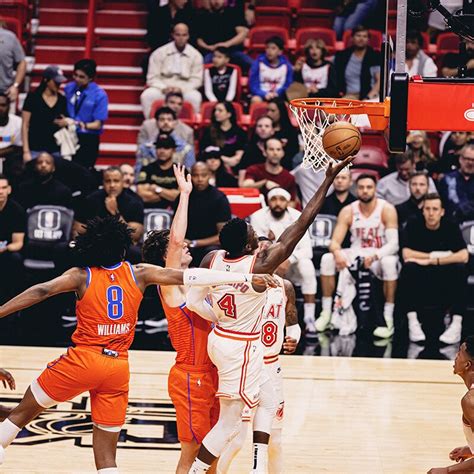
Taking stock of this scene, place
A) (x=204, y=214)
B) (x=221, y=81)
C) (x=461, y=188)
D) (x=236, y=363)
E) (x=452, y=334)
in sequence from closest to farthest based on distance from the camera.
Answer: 1. (x=236, y=363)
2. (x=452, y=334)
3. (x=204, y=214)
4. (x=461, y=188)
5. (x=221, y=81)

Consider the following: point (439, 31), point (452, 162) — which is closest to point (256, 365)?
point (452, 162)

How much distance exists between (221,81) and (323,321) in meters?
4.05

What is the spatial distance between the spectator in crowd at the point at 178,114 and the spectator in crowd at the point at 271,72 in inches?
46.4

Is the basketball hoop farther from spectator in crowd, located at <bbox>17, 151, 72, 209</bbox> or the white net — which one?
spectator in crowd, located at <bbox>17, 151, 72, 209</bbox>

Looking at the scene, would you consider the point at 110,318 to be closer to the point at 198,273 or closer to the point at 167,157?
the point at 198,273

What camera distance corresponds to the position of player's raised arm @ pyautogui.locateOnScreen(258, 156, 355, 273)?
226 inches

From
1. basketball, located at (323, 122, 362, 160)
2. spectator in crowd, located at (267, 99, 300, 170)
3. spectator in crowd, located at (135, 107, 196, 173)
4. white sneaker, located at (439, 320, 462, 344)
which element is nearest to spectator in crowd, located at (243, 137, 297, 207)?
spectator in crowd, located at (267, 99, 300, 170)

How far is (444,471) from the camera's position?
524 cm

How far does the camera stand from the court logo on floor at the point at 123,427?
294 inches

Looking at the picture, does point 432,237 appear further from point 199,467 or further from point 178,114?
point 199,467

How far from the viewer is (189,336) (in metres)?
6.07

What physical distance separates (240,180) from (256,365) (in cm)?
617

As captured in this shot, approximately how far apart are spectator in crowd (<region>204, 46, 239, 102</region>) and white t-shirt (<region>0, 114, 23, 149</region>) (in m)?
2.46

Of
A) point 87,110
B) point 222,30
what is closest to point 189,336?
point 87,110
